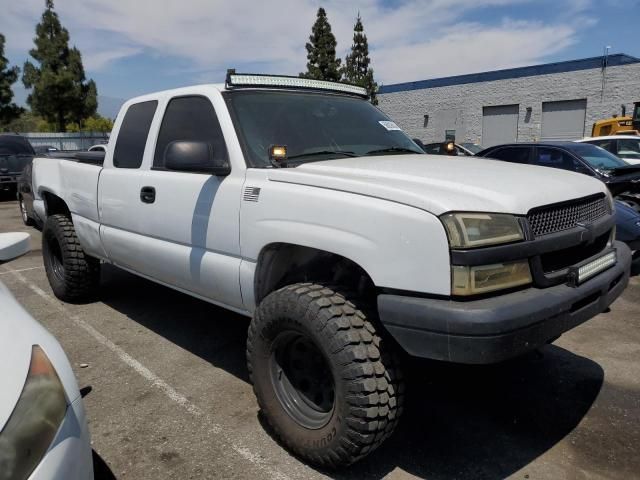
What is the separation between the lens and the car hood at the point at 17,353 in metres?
1.51

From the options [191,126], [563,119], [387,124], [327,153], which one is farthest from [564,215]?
[563,119]

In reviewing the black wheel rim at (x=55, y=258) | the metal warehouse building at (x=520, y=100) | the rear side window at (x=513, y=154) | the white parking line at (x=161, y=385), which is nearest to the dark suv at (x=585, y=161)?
the rear side window at (x=513, y=154)

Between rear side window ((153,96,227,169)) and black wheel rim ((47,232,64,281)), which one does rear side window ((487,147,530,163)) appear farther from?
black wheel rim ((47,232,64,281))

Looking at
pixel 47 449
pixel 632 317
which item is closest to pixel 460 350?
pixel 47 449

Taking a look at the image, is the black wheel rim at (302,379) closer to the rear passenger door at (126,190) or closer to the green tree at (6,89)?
the rear passenger door at (126,190)

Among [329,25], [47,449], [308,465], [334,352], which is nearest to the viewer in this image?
[47,449]

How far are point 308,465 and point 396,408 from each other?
60cm

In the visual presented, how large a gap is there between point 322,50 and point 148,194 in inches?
1171

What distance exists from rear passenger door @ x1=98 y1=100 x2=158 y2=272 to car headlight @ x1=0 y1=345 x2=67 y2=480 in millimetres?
2192

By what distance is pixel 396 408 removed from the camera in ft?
7.63

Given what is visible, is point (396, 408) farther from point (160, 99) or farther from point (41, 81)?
point (41, 81)

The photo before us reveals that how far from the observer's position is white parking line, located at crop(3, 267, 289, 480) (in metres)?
2.62

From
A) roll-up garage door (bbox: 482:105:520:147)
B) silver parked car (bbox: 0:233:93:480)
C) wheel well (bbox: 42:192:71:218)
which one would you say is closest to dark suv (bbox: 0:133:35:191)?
wheel well (bbox: 42:192:71:218)

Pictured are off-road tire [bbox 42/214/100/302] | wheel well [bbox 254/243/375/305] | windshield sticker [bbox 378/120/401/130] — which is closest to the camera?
wheel well [bbox 254/243/375/305]
